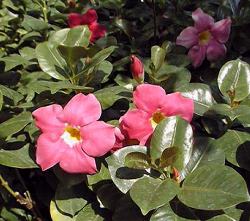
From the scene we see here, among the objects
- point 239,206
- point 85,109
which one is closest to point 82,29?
point 85,109

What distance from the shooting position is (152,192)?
1208mm

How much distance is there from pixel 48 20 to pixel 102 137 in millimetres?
1036

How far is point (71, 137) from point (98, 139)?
93 millimetres

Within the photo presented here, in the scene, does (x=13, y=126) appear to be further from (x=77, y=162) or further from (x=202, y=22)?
(x=202, y=22)

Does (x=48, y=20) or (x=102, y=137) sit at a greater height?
(x=102, y=137)

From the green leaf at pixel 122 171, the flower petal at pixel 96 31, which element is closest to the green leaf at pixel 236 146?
the green leaf at pixel 122 171

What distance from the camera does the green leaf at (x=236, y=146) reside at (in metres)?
1.37

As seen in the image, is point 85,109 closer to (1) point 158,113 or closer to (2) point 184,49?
(1) point 158,113

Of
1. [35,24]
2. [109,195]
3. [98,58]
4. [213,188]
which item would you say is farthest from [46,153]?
[35,24]

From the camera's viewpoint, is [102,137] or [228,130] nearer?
[102,137]

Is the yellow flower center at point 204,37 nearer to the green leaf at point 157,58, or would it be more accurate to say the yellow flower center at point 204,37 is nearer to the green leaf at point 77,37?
the green leaf at point 157,58

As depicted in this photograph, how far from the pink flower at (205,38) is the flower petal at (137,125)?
1.74 feet

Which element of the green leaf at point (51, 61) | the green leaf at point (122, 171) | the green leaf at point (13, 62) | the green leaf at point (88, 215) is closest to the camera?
the green leaf at point (122, 171)

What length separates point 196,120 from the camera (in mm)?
1627
